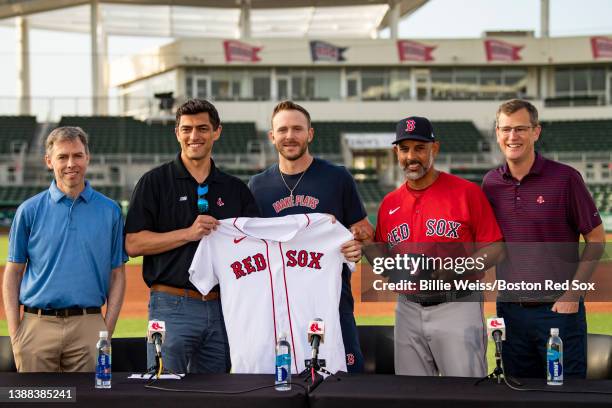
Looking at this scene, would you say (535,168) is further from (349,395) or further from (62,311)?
(62,311)

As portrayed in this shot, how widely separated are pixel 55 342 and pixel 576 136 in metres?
39.8

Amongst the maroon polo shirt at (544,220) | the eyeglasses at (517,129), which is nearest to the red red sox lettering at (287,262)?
the maroon polo shirt at (544,220)

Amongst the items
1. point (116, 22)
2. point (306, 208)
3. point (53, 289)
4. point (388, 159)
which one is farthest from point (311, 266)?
point (116, 22)

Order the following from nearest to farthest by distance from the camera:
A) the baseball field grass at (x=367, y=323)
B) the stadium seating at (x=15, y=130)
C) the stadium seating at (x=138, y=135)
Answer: the baseball field grass at (x=367, y=323) < the stadium seating at (x=15, y=130) < the stadium seating at (x=138, y=135)

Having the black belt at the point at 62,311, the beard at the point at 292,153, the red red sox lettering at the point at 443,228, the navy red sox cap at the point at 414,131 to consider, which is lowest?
the black belt at the point at 62,311

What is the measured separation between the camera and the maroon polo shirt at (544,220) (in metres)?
5.15

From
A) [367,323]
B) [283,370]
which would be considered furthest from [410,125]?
[367,323]

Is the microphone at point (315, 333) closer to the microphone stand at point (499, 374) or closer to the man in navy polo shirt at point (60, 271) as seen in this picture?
the microphone stand at point (499, 374)

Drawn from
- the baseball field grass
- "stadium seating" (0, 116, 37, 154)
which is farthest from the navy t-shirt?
"stadium seating" (0, 116, 37, 154)

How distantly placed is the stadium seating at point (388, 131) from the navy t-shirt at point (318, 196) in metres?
32.5

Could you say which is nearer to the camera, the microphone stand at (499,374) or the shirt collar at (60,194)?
the microphone stand at (499,374)

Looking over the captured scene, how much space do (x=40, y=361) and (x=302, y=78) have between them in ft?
131

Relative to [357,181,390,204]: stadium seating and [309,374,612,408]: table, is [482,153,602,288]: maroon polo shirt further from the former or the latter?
[357,181,390,204]: stadium seating

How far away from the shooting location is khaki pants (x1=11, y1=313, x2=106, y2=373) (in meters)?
5.09
